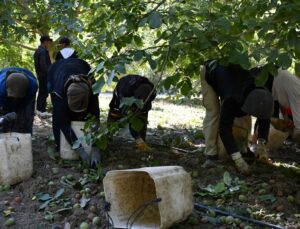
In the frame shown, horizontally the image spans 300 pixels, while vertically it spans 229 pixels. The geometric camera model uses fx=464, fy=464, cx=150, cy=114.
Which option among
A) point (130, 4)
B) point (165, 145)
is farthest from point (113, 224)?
point (165, 145)

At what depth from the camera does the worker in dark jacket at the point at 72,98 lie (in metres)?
4.79

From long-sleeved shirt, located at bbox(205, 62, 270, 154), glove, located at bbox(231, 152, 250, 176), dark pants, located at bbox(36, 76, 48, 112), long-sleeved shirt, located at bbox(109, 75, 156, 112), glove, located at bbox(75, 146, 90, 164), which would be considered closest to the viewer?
long-sleeved shirt, located at bbox(205, 62, 270, 154)

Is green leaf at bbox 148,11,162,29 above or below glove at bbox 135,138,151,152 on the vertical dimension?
above

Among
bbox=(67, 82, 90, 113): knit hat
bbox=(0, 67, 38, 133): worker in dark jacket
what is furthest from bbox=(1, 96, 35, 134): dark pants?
bbox=(67, 82, 90, 113): knit hat

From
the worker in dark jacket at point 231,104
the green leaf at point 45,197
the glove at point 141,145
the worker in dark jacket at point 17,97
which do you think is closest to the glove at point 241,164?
the worker in dark jacket at point 231,104

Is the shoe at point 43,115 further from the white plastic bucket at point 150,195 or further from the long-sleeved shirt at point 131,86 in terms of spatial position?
the white plastic bucket at point 150,195

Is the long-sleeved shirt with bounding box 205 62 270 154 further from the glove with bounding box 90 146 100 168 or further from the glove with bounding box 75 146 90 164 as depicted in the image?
the glove with bounding box 75 146 90 164

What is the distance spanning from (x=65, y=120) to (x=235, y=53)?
8.27ft

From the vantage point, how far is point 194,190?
4.10 meters

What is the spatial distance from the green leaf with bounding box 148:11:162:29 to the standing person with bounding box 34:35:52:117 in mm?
5358

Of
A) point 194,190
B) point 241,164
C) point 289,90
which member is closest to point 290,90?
point 289,90

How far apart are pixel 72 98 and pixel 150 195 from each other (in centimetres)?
162

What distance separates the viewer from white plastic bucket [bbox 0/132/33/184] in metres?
4.35

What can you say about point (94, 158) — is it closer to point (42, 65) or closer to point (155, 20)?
point (155, 20)
